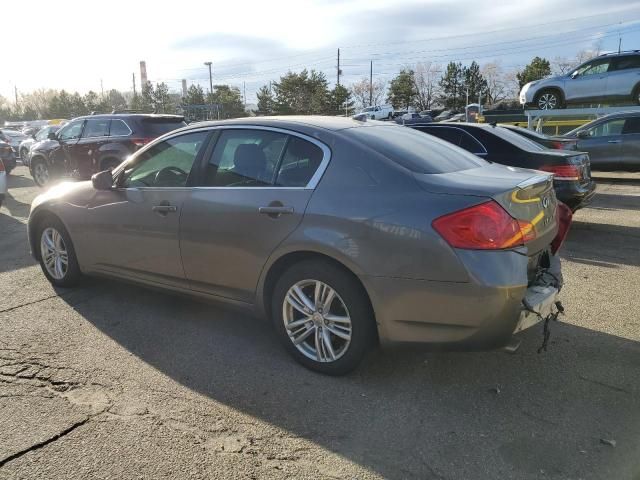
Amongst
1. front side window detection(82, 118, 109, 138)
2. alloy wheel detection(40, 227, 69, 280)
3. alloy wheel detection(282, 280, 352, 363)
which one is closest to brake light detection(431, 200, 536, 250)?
alloy wheel detection(282, 280, 352, 363)

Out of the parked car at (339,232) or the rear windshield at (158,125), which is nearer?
the parked car at (339,232)

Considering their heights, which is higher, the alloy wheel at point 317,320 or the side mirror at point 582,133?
the side mirror at point 582,133

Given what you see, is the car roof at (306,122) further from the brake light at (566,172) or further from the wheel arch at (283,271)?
the brake light at (566,172)

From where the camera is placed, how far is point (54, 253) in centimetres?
521

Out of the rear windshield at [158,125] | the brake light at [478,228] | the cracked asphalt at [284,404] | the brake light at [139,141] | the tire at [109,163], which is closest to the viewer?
the cracked asphalt at [284,404]

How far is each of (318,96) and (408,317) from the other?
51.6 m

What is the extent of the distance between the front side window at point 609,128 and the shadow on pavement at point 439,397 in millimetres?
10531

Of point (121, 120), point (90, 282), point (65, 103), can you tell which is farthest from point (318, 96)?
point (90, 282)

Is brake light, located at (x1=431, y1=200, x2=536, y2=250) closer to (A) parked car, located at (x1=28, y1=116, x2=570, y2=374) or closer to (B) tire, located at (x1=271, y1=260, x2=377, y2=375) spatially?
(A) parked car, located at (x1=28, y1=116, x2=570, y2=374)

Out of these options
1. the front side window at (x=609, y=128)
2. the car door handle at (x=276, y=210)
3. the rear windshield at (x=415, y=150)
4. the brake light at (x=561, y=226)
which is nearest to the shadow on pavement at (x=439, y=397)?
the brake light at (x=561, y=226)

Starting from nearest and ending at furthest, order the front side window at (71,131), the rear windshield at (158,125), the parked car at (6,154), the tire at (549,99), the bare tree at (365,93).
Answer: the rear windshield at (158,125) < the front side window at (71,131) < the parked car at (6,154) < the tire at (549,99) < the bare tree at (365,93)

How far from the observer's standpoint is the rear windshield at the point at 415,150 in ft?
11.0

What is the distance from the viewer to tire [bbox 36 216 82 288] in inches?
198

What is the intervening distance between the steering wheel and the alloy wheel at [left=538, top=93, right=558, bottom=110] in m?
13.9
